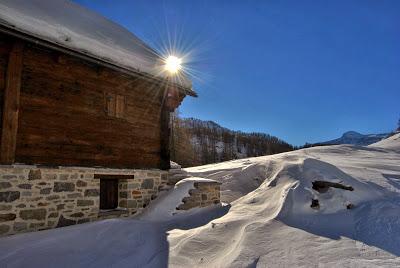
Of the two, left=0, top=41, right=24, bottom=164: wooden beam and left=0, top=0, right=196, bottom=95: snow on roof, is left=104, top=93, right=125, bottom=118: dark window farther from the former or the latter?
left=0, top=41, right=24, bottom=164: wooden beam

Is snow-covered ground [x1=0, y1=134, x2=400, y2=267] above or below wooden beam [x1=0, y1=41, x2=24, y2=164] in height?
below

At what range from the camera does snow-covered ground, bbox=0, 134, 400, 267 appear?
484 cm

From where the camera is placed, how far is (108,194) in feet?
29.7

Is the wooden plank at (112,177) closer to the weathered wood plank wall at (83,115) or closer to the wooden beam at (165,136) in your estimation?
the weathered wood plank wall at (83,115)

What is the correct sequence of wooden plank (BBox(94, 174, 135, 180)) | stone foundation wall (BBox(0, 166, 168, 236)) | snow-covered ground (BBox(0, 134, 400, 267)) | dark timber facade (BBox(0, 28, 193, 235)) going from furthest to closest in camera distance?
wooden plank (BBox(94, 174, 135, 180)) → dark timber facade (BBox(0, 28, 193, 235)) → stone foundation wall (BBox(0, 166, 168, 236)) → snow-covered ground (BBox(0, 134, 400, 267))

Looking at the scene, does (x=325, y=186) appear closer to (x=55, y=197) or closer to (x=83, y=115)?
(x=83, y=115)

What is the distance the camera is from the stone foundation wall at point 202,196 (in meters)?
8.69

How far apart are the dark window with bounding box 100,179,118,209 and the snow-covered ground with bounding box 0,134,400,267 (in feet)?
3.87

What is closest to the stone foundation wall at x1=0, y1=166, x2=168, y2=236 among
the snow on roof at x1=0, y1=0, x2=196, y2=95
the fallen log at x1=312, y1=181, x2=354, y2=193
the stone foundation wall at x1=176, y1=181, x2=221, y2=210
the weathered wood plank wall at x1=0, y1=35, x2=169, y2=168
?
the weathered wood plank wall at x1=0, y1=35, x2=169, y2=168

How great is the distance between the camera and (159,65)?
10.4m

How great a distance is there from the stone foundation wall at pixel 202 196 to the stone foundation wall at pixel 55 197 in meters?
1.49

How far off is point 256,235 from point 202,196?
3.48 metres

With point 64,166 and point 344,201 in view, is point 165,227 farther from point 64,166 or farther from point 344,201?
point 344,201

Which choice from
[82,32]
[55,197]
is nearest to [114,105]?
[82,32]
